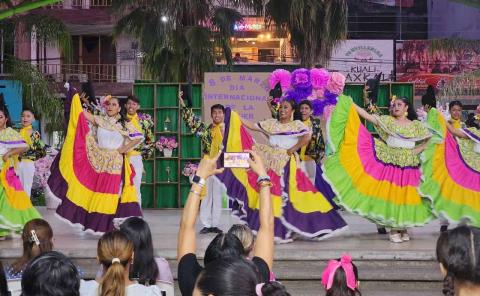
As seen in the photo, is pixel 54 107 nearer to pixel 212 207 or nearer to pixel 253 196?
pixel 212 207

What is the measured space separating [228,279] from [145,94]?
1109cm

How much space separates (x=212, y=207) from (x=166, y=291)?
5.23m

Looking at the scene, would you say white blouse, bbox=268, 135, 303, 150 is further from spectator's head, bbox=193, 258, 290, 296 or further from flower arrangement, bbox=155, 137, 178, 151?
spectator's head, bbox=193, 258, 290, 296

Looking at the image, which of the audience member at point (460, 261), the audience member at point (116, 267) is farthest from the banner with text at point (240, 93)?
the audience member at point (460, 261)

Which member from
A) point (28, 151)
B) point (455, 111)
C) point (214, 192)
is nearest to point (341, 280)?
point (214, 192)

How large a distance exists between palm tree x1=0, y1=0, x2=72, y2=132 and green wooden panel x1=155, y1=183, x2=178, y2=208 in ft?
9.37

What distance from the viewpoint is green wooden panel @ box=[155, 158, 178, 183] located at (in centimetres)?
1412

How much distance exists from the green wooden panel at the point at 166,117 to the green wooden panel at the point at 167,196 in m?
0.85

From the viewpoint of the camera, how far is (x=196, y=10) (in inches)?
672

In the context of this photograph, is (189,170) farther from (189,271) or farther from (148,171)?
(189,271)

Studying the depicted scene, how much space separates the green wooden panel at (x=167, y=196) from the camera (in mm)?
14172

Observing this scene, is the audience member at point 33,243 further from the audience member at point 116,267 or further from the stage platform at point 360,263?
the stage platform at point 360,263

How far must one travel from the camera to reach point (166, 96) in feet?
46.3

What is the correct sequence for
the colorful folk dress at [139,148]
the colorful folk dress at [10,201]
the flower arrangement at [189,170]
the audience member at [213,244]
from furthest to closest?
the flower arrangement at [189,170]
the colorful folk dress at [139,148]
the colorful folk dress at [10,201]
the audience member at [213,244]
